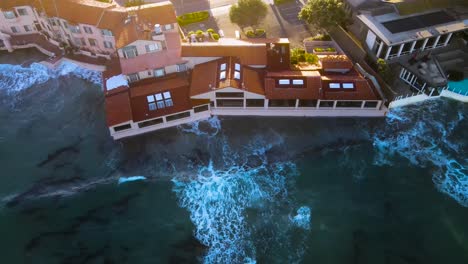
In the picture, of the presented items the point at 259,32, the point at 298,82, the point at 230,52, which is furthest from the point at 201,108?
the point at 259,32

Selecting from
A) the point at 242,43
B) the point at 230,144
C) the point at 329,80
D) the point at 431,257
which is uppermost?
the point at 242,43

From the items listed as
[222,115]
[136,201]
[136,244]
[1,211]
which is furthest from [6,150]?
[222,115]

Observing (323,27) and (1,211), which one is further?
(323,27)

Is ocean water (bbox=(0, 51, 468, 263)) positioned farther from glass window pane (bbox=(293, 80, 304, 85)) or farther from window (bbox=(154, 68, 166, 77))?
window (bbox=(154, 68, 166, 77))

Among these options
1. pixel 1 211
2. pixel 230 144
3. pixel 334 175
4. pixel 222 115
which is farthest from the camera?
pixel 222 115

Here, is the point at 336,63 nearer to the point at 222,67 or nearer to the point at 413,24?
the point at 413,24

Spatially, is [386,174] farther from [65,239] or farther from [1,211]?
[1,211]

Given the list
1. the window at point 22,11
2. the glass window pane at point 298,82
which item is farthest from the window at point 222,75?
the window at point 22,11

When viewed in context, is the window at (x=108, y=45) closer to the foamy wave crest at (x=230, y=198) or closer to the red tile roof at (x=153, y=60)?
the red tile roof at (x=153, y=60)
